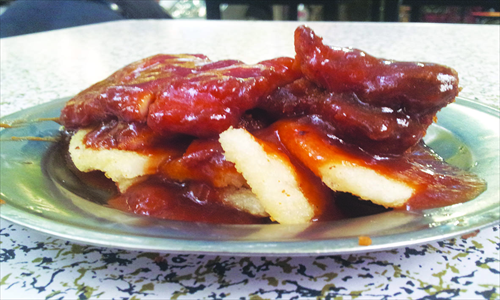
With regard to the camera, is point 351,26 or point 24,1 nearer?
point 351,26

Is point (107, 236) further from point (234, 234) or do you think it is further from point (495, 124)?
point (495, 124)

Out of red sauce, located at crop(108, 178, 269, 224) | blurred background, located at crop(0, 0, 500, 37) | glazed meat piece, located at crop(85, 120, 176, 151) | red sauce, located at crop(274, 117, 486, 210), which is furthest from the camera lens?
blurred background, located at crop(0, 0, 500, 37)

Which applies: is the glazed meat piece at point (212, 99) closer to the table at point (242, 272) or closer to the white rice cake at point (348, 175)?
the white rice cake at point (348, 175)

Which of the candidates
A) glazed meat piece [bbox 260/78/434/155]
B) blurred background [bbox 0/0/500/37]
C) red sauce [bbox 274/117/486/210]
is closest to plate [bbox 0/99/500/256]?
red sauce [bbox 274/117/486/210]

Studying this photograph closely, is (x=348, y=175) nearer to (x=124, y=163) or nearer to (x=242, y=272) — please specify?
(x=242, y=272)

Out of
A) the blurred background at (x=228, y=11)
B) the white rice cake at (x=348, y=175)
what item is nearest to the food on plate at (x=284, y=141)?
the white rice cake at (x=348, y=175)

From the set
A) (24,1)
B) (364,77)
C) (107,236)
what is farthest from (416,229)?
(24,1)

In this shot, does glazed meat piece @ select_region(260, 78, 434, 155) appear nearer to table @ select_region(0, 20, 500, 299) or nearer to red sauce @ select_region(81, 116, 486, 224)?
red sauce @ select_region(81, 116, 486, 224)
